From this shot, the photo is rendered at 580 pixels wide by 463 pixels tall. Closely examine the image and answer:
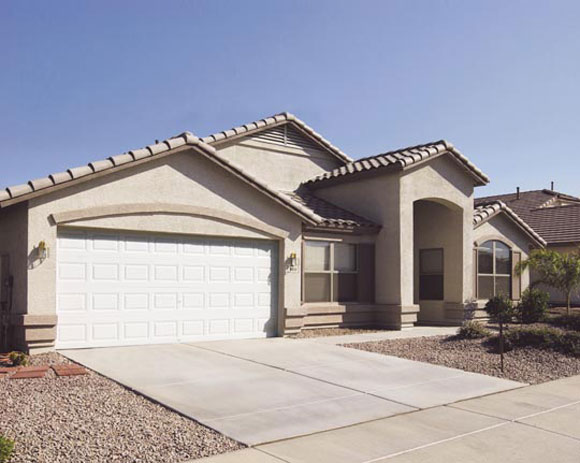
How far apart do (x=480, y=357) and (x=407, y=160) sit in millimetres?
6552

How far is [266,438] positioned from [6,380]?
15.5 ft

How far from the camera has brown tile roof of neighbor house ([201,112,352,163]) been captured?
60.7 feet

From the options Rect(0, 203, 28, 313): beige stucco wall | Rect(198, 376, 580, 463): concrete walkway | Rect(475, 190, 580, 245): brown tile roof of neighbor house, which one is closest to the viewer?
Rect(198, 376, 580, 463): concrete walkway

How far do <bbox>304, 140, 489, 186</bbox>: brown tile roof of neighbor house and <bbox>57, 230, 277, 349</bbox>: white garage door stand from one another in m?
4.39

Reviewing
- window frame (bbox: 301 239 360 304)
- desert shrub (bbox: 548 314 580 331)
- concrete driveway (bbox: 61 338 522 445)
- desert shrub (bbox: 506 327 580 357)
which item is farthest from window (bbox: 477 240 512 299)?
concrete driveway (bbox: 61 338 522 445)

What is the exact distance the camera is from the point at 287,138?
66.7ft

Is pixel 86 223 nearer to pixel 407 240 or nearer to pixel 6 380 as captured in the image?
pixel 6 380

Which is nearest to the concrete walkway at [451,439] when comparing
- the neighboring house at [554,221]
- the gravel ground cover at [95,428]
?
the gravel ground cover at [95,428]

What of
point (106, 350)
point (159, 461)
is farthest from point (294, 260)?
point (159, 461)

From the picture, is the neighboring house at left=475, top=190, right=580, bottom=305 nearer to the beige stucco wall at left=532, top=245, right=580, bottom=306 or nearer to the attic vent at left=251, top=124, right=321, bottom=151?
the beige stucco wall at left=532, top=245, right=580, bottom=306

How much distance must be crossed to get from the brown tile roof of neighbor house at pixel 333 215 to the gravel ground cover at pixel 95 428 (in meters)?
9.00

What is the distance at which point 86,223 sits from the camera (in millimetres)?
11992

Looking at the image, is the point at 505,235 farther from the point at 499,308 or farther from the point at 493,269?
Answer: the point at 499,308

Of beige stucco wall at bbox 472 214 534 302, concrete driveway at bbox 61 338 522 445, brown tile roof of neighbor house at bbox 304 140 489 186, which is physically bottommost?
concrete driveway at bbox 61 338 522 445
